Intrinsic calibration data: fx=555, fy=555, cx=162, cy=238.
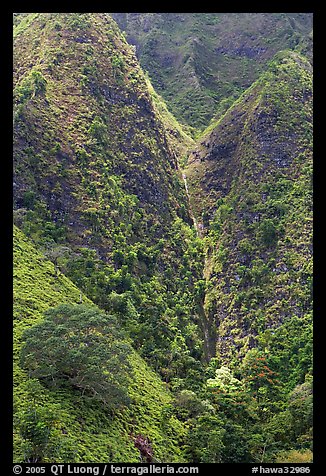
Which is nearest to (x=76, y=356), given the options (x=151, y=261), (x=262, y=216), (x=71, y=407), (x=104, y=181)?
(x=71, y=407)

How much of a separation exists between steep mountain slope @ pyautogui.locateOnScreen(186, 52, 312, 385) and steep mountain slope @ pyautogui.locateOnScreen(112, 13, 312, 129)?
9.10 metres

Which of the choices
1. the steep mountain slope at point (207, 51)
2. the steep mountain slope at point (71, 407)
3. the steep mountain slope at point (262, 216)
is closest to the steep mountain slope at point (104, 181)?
the steep mountain slope at point (71, 407)

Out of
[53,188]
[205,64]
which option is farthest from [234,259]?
[205,64]

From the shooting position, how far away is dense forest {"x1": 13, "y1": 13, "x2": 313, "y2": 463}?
18.4m

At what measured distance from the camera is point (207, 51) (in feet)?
198

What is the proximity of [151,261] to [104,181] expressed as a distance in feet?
18.3

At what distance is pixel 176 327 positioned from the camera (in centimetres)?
2928

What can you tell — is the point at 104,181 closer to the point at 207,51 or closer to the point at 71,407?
the point at 71,407

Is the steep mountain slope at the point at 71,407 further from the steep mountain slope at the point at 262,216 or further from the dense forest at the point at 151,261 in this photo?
the steep mountain slope at the point at 262,216

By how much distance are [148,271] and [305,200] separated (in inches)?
413

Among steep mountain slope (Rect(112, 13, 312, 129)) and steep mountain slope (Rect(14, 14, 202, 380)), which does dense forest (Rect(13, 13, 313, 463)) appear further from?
steep mountain slope (Rect(112, 13, 312, 129))

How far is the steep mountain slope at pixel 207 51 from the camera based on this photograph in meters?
53.3

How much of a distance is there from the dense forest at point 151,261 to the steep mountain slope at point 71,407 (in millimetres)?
70

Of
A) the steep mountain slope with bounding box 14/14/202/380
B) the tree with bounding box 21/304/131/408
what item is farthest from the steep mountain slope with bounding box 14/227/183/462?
the steep mountain slope with bounding box 14/14/202/380
